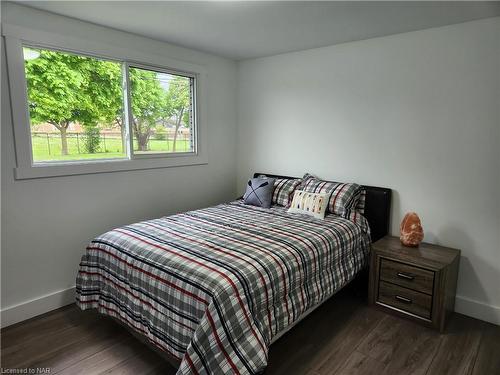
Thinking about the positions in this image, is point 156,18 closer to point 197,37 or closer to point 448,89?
point 197,37

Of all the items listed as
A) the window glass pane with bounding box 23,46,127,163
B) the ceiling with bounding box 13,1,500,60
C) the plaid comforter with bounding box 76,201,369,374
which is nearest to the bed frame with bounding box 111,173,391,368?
the plaid comforter with bounding box 76,201,369,374

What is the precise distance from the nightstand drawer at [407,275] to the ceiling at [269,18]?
72.6 inches

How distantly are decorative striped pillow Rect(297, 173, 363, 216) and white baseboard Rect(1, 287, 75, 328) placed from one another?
91.8 inches

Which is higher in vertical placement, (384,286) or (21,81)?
(21,81)

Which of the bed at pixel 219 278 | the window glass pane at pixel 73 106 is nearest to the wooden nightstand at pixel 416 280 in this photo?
the bed at pixel 219 278

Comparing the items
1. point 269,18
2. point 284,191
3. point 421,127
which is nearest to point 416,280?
point 421,127

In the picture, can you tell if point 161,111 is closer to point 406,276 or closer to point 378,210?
point 378,210

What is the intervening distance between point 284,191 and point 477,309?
1887 millimetres

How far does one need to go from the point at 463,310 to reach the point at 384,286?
692 mm

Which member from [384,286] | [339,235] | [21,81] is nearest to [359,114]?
[339,235]

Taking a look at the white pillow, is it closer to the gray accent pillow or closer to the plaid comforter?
the plaid comforter

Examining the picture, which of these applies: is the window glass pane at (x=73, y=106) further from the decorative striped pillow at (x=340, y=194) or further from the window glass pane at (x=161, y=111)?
the decorative striped pillow at (x=340, y=194)

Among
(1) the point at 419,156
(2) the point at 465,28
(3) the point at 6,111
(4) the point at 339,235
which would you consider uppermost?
(2) the point at 465,28

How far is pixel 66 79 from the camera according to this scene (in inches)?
104
